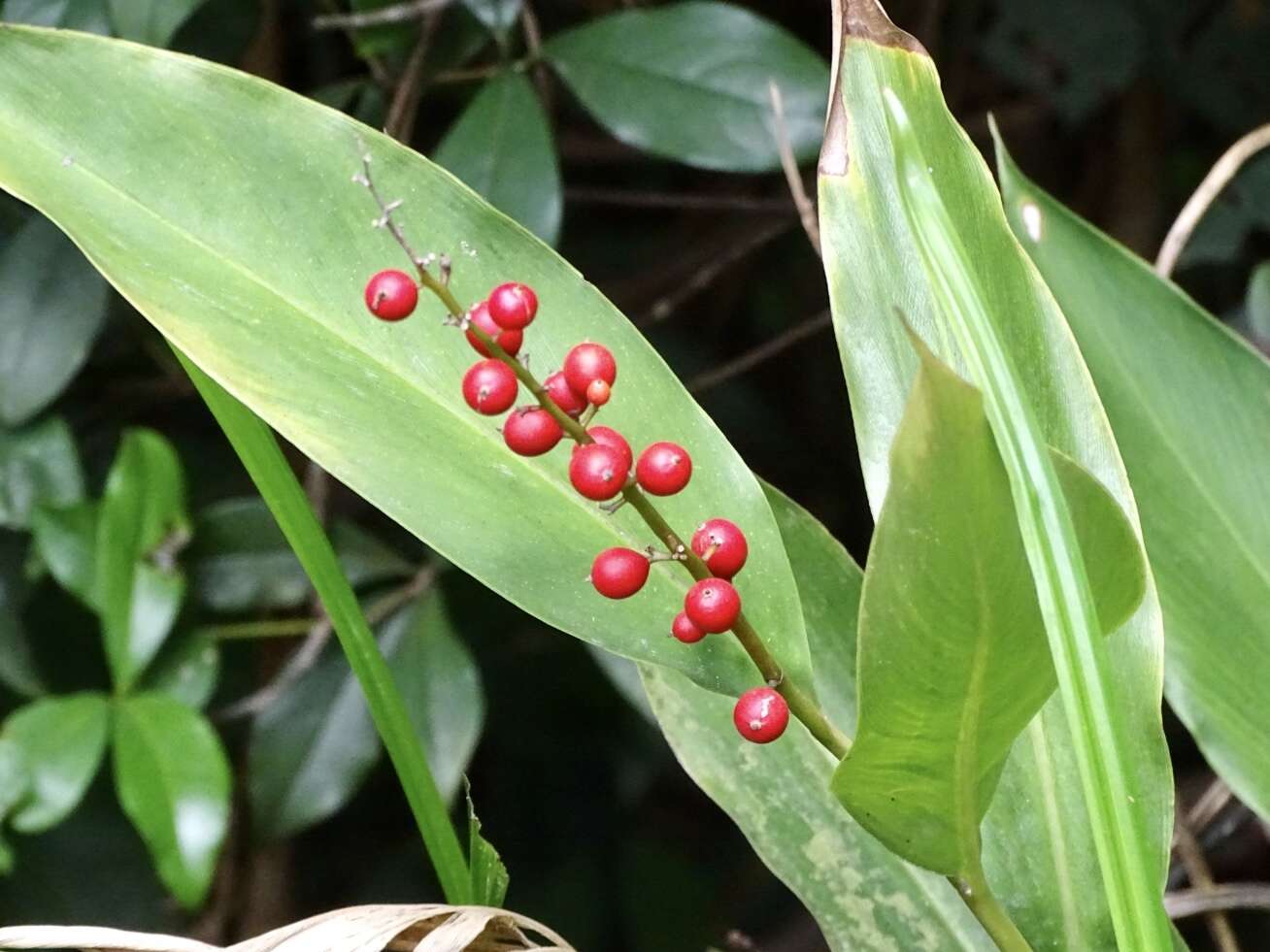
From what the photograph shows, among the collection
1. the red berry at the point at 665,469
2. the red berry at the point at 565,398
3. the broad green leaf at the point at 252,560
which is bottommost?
the broad green leaf at the point at 252,560

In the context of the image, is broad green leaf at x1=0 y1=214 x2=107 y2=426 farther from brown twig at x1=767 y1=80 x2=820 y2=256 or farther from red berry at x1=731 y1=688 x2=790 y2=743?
red berry at x1=731 y1=688 x2=790 y2=743

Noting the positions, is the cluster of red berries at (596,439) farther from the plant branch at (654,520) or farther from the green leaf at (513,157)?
the green leaf at (513,157)

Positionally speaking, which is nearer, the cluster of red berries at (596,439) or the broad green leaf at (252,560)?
the cluster of red berries at (596,439)

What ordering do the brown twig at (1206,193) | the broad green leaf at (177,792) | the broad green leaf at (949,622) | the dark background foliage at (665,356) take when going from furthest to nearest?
the dark background foliage at (665,356)
the broad green leaf at (177,792)
the brown twig at (1206,193)
the broad green leaf at (949,622)

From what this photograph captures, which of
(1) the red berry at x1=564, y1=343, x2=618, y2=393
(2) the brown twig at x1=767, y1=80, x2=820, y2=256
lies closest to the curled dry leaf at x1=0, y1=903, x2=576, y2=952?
(1) the red berry at x1=564, y1=343, x2=618, y2=393

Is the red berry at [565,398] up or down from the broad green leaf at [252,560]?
up

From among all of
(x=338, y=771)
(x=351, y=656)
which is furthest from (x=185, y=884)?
(x=351, y=656)

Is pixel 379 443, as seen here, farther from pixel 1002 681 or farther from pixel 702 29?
pixel 702 29

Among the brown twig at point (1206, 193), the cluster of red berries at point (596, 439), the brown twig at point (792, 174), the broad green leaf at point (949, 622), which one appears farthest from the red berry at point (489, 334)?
the brown twig at point (1206, 193)
